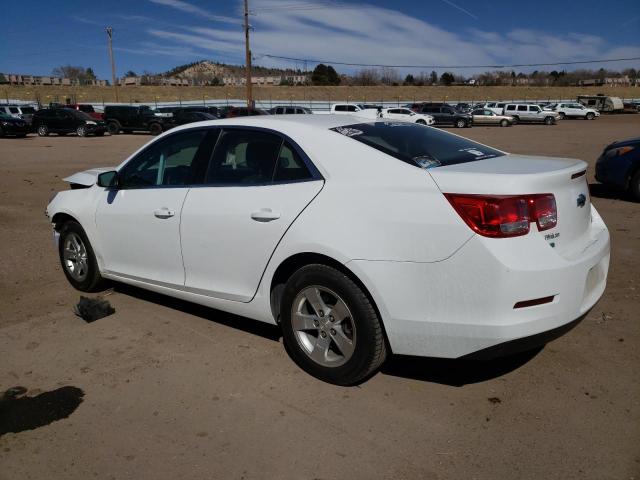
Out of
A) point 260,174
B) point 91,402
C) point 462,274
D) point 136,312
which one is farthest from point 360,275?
point 136,312

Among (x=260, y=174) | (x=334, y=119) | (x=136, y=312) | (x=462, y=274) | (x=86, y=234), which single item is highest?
(x=334, y=119)

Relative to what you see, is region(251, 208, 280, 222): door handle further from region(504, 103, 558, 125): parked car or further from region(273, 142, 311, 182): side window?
region(504, 103, 558, 125): parked car

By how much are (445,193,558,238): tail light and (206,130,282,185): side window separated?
1.34 meters

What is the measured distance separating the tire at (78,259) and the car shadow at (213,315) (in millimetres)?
289

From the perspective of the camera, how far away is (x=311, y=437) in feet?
9.49

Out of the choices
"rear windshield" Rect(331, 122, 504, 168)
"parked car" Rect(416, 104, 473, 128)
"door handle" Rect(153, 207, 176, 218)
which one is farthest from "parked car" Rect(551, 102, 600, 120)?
"door handle" Rect(153, 207, 176, 218)

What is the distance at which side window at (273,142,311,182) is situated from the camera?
344 cm

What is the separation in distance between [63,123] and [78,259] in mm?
28511

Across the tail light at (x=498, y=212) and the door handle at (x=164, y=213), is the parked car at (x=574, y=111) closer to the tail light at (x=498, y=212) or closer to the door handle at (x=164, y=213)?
the door handle at (x=164, y=213)

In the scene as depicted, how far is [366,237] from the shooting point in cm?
300

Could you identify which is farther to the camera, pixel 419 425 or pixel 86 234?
pixel 86 234

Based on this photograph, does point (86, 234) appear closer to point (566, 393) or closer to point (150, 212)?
point (150, 212)

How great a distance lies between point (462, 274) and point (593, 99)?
236ft

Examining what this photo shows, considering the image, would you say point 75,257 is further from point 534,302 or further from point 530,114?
point 530,114
